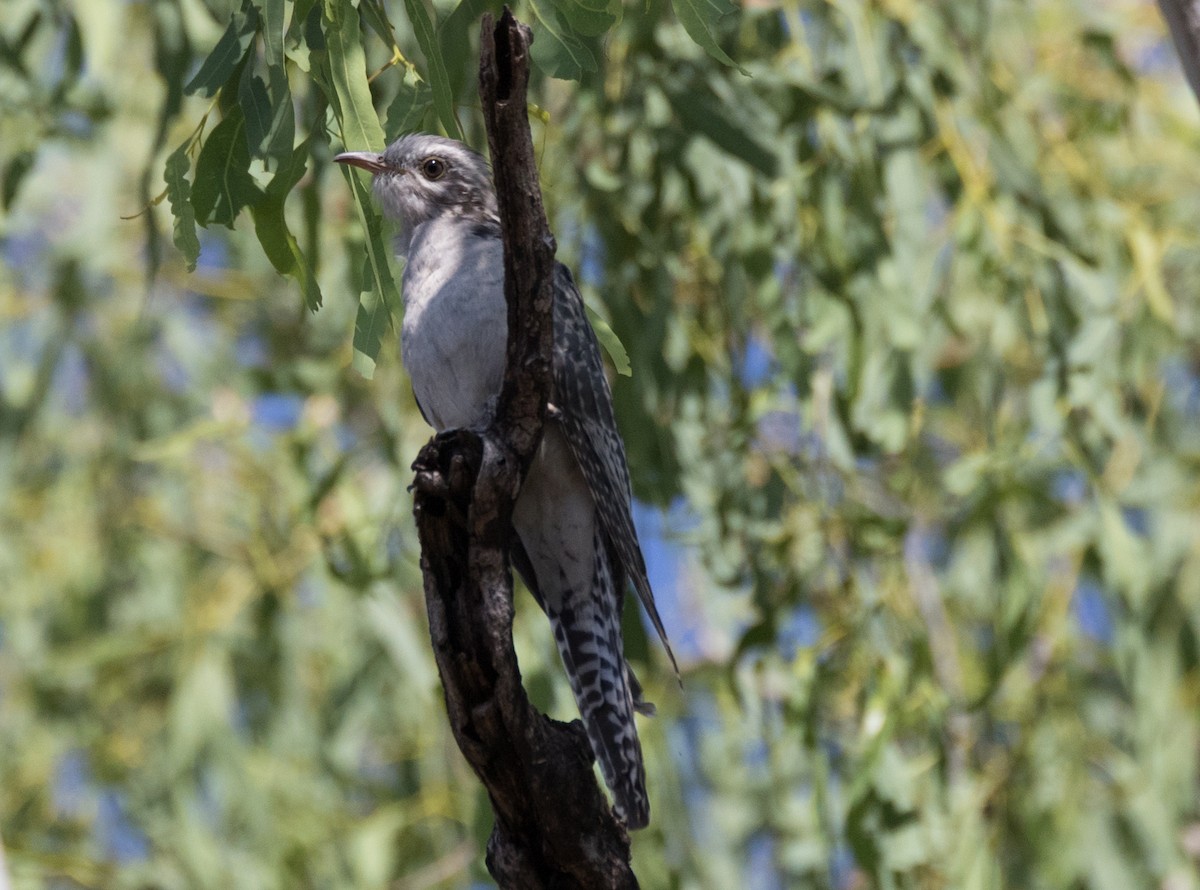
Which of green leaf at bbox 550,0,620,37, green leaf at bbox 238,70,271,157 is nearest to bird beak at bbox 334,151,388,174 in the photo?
green leaf at bbox 238,70,271,157

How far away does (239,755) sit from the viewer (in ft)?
18.4

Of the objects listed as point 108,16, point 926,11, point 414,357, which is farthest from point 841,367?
point 108,16

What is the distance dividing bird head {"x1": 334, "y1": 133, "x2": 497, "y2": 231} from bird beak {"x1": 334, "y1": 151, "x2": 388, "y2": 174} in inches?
3.3

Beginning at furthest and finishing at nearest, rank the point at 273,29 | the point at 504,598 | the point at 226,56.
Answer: the point at 504,598, the point at 226,56, the point at 273,29

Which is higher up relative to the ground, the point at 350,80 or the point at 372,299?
the point at 350,80

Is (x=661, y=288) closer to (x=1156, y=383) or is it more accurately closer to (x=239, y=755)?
(x=1156, y=383)

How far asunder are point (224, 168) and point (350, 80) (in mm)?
345

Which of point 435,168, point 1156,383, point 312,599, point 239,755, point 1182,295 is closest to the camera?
point 435,168

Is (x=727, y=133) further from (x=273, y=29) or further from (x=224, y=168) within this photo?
(x=273, y=29)

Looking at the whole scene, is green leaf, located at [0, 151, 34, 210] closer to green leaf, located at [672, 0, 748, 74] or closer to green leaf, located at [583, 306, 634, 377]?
green leaf, located at [583, 306, 634, 377]

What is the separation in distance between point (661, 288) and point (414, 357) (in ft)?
3.32

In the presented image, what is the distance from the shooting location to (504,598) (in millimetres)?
2719

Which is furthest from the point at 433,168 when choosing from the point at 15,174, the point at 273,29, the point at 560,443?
the point at 273,29

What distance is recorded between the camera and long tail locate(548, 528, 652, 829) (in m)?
3.21
